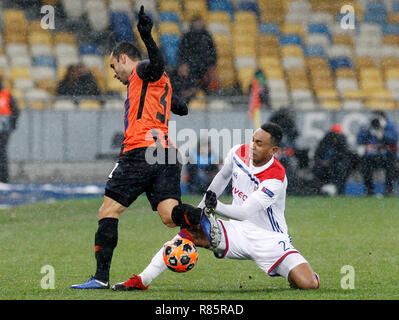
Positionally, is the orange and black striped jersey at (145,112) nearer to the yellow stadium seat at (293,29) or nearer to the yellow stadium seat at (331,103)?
the yellow stadium seat at (331,103)

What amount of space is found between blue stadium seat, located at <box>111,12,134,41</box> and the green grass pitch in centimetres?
569

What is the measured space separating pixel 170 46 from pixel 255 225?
12.5 meters

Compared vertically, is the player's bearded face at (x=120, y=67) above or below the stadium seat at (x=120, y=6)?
below

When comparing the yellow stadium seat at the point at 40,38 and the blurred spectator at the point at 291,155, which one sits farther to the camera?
the yellow stadium seat at the point at 40,38

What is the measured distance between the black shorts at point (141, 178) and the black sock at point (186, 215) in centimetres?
26

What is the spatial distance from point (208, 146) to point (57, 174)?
3.03 m

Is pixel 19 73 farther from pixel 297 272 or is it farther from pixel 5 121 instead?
pixel 297 272

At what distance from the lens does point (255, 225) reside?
6496 mm

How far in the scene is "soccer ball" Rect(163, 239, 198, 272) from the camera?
588 centimetres

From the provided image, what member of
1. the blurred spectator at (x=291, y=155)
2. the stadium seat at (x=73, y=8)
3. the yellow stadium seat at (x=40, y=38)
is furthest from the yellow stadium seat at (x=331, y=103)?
the yellow stadium seat at (x=40, y=38)

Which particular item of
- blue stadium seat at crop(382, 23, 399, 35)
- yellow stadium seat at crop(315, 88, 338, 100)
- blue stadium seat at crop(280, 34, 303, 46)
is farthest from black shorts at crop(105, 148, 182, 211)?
blue stadium seat at crop(382, 23, 399, 35)

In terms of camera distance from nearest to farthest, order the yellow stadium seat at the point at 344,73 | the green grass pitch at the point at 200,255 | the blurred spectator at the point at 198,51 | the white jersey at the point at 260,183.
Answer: the green grass pitch at the point at 200,255
the white jersey at the point at 260,183
the blurred spectator at the point at 198,51
the yellow stadium seat at the point at 344,73

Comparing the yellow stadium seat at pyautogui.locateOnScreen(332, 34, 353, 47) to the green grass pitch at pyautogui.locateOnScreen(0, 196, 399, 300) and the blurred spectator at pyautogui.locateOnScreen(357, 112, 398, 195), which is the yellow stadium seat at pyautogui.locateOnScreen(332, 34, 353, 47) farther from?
the green grass pitch at pyautogui.locateOnScreen(0, 196, 399, 300)

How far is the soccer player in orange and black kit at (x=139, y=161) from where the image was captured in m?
6.14
